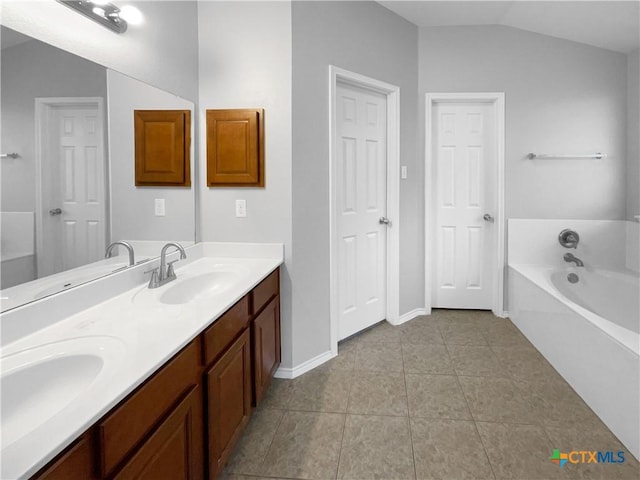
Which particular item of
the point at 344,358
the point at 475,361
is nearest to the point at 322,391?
the point at 344,358

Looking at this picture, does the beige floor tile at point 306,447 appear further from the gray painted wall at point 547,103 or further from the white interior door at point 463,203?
the gray painted wall at point 547,103

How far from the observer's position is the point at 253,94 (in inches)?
85.5

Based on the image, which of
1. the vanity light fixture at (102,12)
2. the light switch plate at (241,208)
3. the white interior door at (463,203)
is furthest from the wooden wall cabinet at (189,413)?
the white interior door at (463,203)

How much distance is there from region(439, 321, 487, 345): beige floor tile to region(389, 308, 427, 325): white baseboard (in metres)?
0.23

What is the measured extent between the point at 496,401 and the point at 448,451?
566 millimetres

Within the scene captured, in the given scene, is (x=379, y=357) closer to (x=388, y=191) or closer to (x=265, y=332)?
(x=265, y=332)

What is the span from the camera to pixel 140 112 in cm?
171

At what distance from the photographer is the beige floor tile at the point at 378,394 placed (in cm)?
196

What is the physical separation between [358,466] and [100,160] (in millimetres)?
1685

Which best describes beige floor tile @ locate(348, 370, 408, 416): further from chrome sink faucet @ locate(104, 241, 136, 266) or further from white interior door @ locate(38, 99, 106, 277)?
white interior door @ locate(38, 99, 106, 277)

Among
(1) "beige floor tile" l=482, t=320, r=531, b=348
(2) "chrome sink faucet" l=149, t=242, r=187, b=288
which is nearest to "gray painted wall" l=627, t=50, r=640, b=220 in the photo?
(1) "beige floor tile" l=482, t=320, r=531, b=348

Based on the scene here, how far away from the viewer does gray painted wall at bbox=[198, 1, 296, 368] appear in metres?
2.14

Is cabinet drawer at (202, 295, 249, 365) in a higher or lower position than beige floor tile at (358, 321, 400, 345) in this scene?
higher

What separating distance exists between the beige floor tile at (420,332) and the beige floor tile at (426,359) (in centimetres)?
9
